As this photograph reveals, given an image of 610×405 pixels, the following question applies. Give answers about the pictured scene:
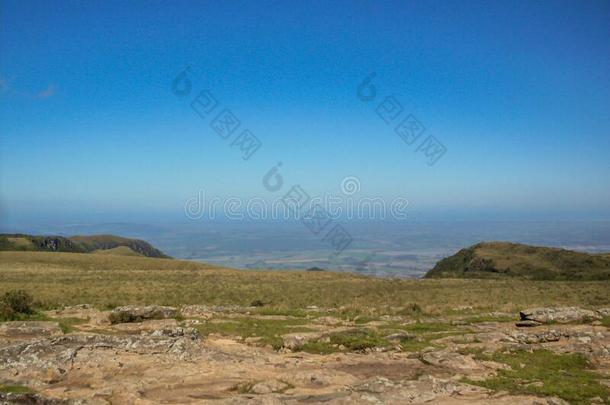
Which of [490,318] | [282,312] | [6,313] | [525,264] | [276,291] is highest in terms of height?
[6,313]

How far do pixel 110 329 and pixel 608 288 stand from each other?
4973cm

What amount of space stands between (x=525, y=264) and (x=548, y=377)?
69048mm

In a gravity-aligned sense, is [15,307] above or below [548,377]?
above

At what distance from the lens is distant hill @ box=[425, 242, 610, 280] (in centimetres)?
6760

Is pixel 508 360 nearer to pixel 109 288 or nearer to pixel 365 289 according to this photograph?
pixel 365 289

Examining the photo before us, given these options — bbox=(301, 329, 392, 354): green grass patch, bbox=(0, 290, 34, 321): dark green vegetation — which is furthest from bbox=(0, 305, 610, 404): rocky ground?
bbox=(0, 290, 34, 321): dark green vegetation

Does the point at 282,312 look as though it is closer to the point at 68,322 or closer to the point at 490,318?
the point at 68,322

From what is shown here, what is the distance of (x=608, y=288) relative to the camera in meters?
46.9

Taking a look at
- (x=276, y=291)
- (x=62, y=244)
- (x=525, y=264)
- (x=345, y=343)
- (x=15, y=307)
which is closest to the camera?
(x=345, y=343)

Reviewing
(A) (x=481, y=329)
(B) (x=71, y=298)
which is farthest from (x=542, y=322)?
Answer: (B) (x=71, y=298)

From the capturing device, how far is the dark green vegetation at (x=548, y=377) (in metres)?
13.2

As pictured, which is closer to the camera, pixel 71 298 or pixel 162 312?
pixel 162 312

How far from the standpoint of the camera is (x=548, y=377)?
15.0 meters

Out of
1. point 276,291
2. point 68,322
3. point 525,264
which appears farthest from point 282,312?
point 525,264
